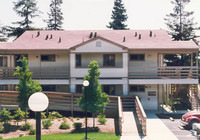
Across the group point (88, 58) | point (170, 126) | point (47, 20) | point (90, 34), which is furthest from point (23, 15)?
point (170, 126)

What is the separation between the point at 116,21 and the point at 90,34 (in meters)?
26.6

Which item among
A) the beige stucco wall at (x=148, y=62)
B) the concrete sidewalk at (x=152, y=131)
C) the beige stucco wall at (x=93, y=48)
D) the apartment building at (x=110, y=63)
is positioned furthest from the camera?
the beige stucco wall at (x=148, y=62)

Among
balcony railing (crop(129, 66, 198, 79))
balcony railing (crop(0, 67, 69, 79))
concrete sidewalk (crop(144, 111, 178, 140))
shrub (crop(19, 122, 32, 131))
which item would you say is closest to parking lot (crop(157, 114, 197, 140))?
concrete sidewalk (crop(144, 111, 178, 140))

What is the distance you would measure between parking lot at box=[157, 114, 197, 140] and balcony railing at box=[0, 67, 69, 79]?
10.2 m

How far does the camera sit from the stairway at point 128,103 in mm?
20844

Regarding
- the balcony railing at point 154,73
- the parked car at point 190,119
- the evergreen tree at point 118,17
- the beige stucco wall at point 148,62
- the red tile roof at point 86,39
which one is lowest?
the parked car at point 190,119

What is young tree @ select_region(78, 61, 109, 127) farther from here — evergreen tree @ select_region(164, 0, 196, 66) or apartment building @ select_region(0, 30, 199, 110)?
evergreen tree @ select_region(164, 0, 196, 66)

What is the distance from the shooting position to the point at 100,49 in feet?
74.7

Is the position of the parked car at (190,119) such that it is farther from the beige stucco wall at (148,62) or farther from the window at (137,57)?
the window at (137,57)

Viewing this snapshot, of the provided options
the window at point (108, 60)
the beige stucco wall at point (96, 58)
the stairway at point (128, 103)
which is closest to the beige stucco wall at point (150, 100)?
the stairway at point (128, 103)

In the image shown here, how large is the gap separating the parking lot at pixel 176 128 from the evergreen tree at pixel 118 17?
3424 centimetres

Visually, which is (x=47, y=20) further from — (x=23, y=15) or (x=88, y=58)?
(x=88, y=58)

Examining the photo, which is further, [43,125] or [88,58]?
[88,58]

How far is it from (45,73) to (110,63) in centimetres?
691
